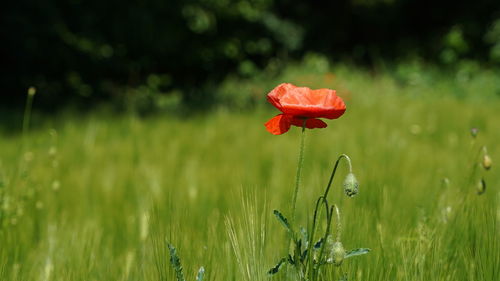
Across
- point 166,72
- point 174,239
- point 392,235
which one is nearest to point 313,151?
point 392,235

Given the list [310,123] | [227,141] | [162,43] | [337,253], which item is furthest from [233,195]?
[162,43]

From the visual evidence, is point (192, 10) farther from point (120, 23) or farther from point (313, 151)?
point (313, 151)

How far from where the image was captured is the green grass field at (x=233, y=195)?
0.86m

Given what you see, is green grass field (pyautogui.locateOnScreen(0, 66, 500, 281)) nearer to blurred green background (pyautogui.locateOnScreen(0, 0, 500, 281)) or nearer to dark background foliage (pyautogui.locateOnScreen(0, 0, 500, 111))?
blurred green background (pyautogui.locateOnScreen(0, 0, 500, 281))

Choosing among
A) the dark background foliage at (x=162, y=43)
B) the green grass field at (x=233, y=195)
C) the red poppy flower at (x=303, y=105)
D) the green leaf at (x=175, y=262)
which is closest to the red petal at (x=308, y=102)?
the red poppy flower at (x=303, y=105)

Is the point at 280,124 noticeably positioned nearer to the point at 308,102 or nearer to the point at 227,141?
the point at 308,102

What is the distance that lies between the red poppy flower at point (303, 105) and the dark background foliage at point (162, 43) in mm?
4479

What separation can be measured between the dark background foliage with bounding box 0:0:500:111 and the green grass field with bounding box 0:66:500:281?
1605 millimetres

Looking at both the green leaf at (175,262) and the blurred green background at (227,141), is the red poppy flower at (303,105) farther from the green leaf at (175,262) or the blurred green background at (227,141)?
the green leaf at (175,262)

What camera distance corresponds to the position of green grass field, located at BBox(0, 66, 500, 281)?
2.82 ft

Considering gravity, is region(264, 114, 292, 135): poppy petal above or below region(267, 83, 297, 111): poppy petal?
below

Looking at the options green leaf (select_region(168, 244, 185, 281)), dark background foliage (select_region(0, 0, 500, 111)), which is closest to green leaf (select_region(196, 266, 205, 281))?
green leaf (select_region(168, 244, 185, 281))

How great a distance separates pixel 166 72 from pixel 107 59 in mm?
1065

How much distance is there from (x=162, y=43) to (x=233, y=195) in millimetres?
4866
